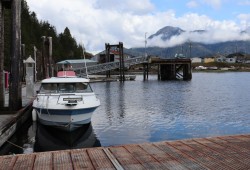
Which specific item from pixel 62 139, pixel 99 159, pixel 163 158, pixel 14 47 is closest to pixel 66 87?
pixel 62 139

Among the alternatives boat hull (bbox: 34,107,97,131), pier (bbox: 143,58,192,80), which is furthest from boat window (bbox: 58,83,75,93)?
pier (bbox: 143,58,192,80)

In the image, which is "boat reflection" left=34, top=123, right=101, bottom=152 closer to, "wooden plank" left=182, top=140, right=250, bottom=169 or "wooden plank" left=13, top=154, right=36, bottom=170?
"wooden plank" left=13, top=154, right=36, bottom=170

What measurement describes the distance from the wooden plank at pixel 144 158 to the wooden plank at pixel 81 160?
126cm

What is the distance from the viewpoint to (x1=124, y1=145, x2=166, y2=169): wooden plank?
336 inches

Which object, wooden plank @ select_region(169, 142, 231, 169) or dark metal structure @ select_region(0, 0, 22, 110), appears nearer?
wooden plank @ select_region(169, 142, 231, 169)

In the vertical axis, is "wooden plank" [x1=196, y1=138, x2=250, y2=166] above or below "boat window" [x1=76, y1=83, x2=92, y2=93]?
below

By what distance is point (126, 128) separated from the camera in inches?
829

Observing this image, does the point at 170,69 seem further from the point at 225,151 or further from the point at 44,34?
the point at 225,151

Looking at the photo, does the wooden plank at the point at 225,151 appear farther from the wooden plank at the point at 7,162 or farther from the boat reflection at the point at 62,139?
the boat reflection at the point at 62,139

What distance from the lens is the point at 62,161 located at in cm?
898

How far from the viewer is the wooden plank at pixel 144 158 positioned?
852cm

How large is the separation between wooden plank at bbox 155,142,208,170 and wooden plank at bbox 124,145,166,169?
602mm

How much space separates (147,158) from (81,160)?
170 cm

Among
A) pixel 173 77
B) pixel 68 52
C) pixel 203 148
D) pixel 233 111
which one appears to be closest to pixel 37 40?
pixel 68 52
